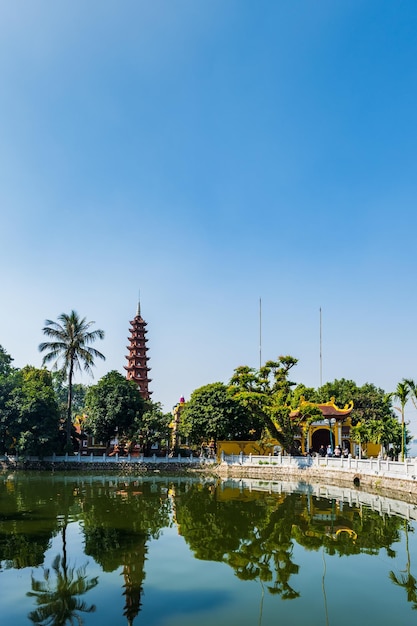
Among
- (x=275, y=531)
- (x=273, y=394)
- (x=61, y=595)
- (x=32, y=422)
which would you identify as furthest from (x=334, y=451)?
(x=61, y=595)

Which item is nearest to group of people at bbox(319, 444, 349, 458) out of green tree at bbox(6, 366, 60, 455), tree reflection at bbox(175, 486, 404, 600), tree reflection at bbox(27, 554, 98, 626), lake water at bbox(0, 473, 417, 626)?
tree reflection at bbox(175, 486, 404, 600)

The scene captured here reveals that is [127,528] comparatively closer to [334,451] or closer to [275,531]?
[275,531]

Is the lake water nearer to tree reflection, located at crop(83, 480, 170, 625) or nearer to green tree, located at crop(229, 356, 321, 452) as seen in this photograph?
tree reflection, located at crop(83, 480, 170, 625)

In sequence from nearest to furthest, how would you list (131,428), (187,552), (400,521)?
(187,552)
(400,521)
(131,428)

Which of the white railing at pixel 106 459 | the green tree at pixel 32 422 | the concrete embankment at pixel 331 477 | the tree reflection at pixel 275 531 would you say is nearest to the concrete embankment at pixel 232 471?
the concrete embankment at pixel 331 477

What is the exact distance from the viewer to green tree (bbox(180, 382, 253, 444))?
3600 centimetres

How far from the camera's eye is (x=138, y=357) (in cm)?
5275

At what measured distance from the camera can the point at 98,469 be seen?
34.8 meters

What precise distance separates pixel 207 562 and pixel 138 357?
41.7m

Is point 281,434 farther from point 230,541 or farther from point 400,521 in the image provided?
point 230,541

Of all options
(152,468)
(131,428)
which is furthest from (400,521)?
(131,428)

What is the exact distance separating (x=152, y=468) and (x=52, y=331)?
13.2 m

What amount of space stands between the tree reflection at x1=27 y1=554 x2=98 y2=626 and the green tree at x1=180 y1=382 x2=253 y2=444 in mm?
25010

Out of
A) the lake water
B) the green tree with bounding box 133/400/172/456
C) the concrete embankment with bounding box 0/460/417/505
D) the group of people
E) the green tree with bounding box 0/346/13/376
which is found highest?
the green tree with bounding box 0/346/13/376
